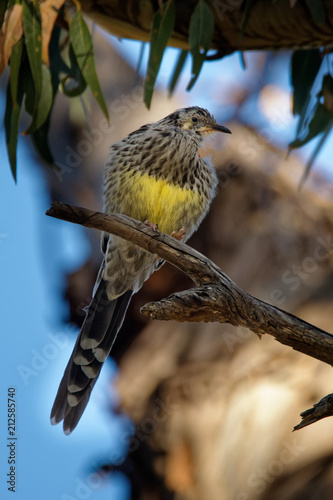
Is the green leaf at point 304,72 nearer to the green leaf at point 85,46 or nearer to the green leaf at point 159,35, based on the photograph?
the green leaf at point 159,35

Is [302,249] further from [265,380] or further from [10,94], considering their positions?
[10,94]

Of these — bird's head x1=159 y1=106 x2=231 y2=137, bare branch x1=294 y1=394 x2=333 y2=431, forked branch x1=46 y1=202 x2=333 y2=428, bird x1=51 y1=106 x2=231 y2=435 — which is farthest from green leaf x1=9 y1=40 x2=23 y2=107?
bare branch x1=294 y1=394 x2=333 y2=431

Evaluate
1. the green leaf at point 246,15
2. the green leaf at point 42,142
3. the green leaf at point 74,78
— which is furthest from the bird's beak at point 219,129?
the green leaf at point 42,142

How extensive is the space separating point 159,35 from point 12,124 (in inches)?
31.7

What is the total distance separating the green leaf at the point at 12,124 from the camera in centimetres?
296

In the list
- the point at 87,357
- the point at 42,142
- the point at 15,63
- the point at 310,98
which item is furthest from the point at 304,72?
the point at 87,357

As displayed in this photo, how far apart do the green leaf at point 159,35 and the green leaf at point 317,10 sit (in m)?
0.64

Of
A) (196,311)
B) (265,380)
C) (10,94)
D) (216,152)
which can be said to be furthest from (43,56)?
(265,380)

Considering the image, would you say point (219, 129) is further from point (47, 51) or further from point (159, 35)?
point (47, 51)

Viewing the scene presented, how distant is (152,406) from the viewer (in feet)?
17.0

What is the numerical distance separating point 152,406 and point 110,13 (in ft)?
10.2

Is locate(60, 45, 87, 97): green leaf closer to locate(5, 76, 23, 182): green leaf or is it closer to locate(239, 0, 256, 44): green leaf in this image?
locate(5, 76, 23, 182): green leaf

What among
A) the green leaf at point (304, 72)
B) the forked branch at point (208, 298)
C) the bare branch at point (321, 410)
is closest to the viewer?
the forked branch at point (208, 298)

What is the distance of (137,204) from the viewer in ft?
9.59
